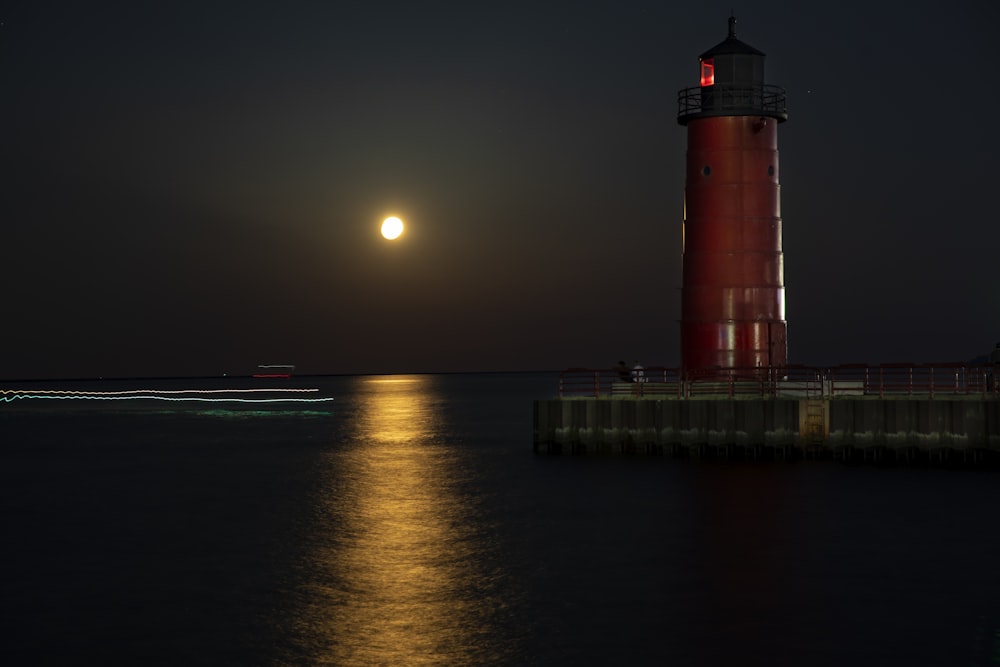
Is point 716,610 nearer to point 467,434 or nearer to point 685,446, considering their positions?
point 685,446

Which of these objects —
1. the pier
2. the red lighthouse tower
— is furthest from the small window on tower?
the pier

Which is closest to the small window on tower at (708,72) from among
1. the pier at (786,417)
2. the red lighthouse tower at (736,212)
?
the red lighthouse tower at (736,212)

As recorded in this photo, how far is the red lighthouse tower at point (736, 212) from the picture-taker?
41.2 m

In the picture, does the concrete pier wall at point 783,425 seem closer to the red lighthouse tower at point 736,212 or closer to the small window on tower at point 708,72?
the red lighthouse tower at point 736,212

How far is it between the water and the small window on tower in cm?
1384

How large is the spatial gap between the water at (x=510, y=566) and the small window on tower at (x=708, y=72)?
13.8m

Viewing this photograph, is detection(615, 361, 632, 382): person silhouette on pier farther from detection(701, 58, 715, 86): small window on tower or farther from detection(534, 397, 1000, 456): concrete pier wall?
detection(701, 58, 715, 86): small window on tower

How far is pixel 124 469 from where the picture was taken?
168ft

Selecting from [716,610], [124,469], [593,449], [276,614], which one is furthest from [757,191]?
[124,469]

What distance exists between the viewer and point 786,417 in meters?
37.8

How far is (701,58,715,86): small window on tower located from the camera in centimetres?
4172

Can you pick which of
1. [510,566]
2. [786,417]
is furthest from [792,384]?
[510,566]

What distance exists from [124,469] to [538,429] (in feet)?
66.2

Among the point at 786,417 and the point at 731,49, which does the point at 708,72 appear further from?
the point at 786,417
